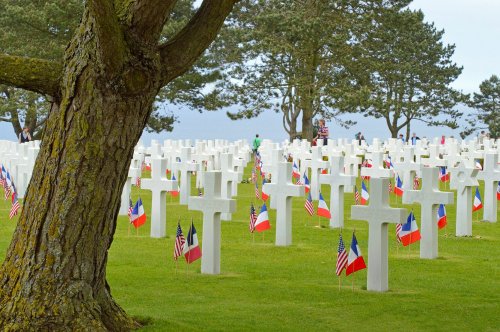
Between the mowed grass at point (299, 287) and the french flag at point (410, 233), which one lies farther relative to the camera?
the french flag at point (410, 233)

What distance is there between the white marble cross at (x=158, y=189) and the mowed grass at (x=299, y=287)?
0.74 ft

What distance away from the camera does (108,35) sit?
23.4 feet

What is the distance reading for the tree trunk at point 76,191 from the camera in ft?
24.7

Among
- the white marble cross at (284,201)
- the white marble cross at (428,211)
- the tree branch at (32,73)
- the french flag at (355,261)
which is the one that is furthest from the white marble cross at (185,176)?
the tree branch at (32,73)

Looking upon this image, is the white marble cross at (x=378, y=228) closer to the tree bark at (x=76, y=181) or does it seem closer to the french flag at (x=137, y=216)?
the tree bark at (x=76, y=181)

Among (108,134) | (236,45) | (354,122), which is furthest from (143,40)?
A: (354,122)

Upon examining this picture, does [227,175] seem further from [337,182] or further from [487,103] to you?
[487,103]

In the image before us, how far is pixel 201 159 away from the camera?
22703 mm

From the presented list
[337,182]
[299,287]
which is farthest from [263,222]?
[337,182]

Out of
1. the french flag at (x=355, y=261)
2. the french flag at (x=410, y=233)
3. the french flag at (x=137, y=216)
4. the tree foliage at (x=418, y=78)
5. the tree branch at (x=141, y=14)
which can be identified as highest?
the tree foliage at (x=418, y=78)

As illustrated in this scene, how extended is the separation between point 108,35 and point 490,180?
A: 38.0ft

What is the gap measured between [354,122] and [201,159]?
30.4 meters

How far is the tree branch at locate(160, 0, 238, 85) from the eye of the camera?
7930mm

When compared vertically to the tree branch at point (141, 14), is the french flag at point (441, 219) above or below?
below
